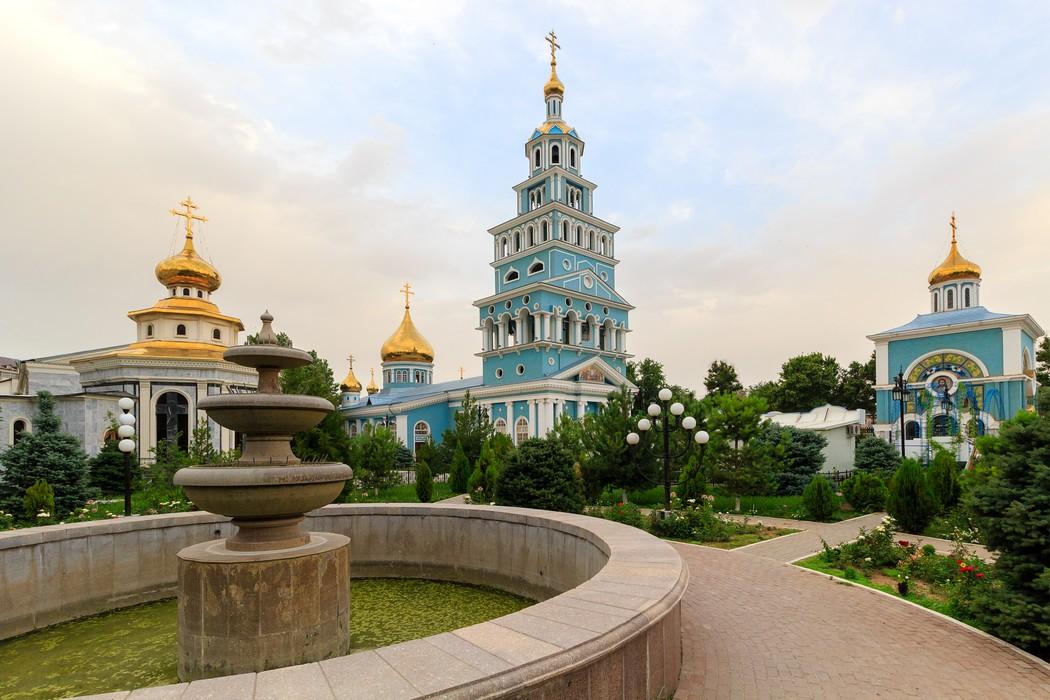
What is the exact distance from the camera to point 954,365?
3194 cm

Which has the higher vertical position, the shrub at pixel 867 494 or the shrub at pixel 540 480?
the shrub at pixel 540 480

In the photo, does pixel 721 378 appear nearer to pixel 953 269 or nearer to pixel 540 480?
pixel 953 269

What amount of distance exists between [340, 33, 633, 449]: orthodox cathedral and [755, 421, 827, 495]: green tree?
14974 mm

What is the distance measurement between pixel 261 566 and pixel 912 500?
13520 millimetres

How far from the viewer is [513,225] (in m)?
38.3

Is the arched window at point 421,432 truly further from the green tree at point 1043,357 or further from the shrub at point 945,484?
the green tree at point 1043,357

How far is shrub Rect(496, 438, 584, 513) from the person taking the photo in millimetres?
12523

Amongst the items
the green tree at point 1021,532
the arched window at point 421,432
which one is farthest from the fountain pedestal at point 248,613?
the arched window at point 421,432

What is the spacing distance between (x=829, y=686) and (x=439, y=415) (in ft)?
119

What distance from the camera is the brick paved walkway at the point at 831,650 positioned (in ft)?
16.2

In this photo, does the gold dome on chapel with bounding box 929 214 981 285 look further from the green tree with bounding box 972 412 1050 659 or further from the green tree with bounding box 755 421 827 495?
the green tree with bounding box 972 412 1050 659

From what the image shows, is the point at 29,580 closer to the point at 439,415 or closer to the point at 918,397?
the point at 439,415

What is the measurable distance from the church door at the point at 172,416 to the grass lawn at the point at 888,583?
92.4 feet

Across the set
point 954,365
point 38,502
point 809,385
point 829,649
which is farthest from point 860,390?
point 38,502
